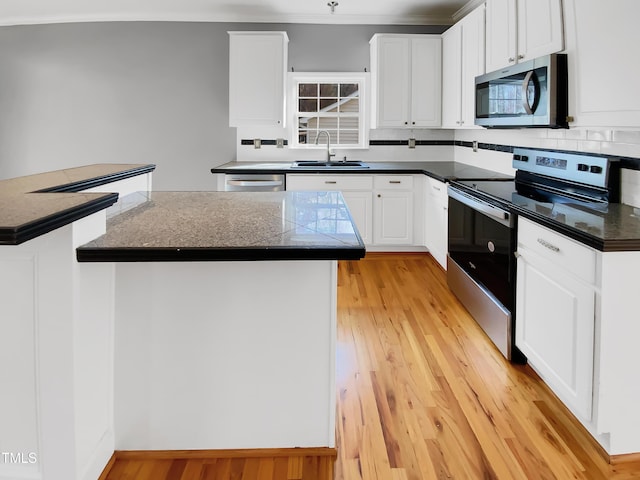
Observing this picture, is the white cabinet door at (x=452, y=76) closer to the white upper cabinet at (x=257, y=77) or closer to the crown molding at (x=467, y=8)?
the crown molding at (x=467, y=8)

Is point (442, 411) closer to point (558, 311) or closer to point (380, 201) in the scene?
point (558, 311)

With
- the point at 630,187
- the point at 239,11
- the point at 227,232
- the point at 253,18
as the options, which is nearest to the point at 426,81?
the point at 253,18

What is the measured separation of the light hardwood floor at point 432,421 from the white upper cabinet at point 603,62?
1.28 metres

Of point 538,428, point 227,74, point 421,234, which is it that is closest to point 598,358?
point 538,428

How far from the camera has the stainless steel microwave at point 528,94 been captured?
266cm

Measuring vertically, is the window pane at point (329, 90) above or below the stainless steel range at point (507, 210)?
above

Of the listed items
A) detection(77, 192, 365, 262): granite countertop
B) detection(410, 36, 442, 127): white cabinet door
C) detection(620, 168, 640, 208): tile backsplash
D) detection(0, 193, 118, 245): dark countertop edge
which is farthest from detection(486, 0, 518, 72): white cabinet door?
detection(0, 193, 118, 245): dark countertop edge

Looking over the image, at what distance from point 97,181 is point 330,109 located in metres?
3.71

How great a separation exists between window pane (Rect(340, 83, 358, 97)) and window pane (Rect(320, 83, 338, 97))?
0.21 feet

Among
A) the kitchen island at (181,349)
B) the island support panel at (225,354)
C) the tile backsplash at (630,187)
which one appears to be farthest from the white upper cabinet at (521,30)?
the island support panel at (225,354)

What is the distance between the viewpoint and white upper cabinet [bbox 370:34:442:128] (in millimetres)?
5094

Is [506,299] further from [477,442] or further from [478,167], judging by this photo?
[478,167]

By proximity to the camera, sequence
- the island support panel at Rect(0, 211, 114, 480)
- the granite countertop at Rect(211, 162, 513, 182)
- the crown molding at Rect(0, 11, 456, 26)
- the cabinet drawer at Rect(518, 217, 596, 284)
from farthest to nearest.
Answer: the crown molding at Rect(0, 11, 456, 26) → the granite countertop at Rect(211, 162, 513, 182) → the cabinet drawer at Rect(518, 217, 596, 284) → the island support panel at Rect(0, 211, 114, 480)

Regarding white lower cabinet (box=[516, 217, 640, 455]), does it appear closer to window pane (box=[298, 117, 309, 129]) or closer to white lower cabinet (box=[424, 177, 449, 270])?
white lower cabinet (box=[424, 177, 449, 270])
